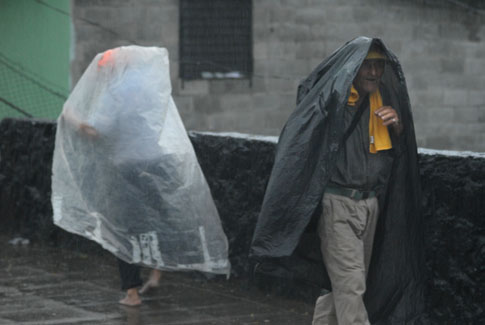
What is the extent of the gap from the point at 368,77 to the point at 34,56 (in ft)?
33.3

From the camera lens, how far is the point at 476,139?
629 inches

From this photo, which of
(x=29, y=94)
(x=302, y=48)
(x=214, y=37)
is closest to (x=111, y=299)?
(x=29, y=94)

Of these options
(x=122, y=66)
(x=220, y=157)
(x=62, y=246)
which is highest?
(x=122, y=66)

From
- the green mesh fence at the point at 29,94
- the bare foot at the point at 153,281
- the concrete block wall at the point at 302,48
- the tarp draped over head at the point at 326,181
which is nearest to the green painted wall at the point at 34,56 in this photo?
the green mesh fence at the point at 29,94

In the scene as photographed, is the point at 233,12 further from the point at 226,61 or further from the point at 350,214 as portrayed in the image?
the point at 350,214

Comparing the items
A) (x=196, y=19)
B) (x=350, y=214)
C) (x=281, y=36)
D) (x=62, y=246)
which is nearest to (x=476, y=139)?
(x=281, y=36)

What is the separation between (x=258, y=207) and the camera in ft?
24.7

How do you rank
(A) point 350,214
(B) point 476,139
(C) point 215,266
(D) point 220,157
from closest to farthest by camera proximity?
(A) point 350,214 < (C) point 215,266 < (D) point 220,157 < (B) point 476,139

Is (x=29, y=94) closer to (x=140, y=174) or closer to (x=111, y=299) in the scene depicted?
(x=111, y=299)

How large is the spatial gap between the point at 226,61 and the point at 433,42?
334cm

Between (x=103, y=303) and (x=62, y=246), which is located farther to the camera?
(x=62, y=246)

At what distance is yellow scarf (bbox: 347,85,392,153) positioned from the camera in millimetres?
5191

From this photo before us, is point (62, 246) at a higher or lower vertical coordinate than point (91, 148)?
lower

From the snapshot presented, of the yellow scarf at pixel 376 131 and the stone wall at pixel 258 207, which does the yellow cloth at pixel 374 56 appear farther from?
the stone wall at pixel 258 207
